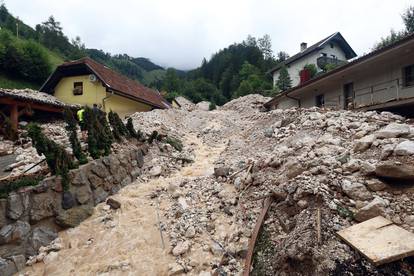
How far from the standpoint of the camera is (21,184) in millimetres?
6336

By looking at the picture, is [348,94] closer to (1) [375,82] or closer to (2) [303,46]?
(1) [375,82]

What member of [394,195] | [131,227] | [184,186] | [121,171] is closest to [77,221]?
[131,227]

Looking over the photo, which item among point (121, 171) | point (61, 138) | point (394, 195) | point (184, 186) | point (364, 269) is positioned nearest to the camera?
point (364, 269)

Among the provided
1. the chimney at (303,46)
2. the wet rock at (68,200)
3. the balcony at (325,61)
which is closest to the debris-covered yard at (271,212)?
the wet rock at (68,200)

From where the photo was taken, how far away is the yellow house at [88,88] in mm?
18750

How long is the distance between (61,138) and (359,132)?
409 inches

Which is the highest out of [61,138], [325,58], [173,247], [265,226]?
[325,58]

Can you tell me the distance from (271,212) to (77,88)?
59.2 ft

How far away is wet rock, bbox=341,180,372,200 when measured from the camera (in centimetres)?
506

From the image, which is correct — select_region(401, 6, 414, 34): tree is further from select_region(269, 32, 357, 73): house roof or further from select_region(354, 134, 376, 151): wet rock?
select_region(354, 134, 376, 151): wet rock

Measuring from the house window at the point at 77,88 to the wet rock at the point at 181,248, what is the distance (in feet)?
54.4

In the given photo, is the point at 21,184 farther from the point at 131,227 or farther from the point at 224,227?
the point at 224,227

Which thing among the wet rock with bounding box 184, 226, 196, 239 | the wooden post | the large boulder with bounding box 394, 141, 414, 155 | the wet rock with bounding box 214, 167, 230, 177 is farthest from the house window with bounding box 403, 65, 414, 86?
the wooden post

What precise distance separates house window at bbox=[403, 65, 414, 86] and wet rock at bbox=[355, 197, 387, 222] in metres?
9.22
